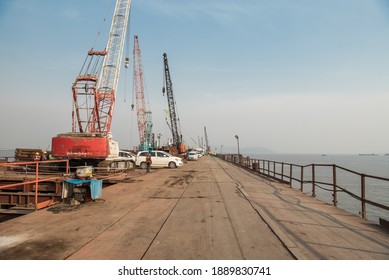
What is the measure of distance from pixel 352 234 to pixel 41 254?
651cm

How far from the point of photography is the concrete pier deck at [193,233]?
15.1ft

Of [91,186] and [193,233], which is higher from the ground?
[91,186]

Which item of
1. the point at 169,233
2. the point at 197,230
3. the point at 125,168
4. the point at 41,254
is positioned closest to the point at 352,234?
the point at 197,230

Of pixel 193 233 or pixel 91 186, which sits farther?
pixel 91 186

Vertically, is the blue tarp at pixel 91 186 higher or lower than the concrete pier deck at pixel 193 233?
higher

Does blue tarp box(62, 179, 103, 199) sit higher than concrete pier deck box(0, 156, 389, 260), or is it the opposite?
blue tarp box(62, 179, 103, 199)

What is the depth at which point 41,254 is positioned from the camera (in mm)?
4523

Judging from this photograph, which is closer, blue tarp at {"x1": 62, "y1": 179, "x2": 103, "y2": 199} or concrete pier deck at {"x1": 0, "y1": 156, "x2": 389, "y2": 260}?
concrete pier deck at {"x1": 0, "y1": 156, "x2": 389, "y2": 260}

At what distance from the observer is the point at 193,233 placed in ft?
18.7

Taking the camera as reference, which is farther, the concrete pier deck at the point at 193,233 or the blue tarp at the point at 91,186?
the blue tarp at the point at 91,186

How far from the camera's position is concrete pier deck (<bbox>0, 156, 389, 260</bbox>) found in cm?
461

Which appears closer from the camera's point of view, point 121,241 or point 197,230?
point 121,241
